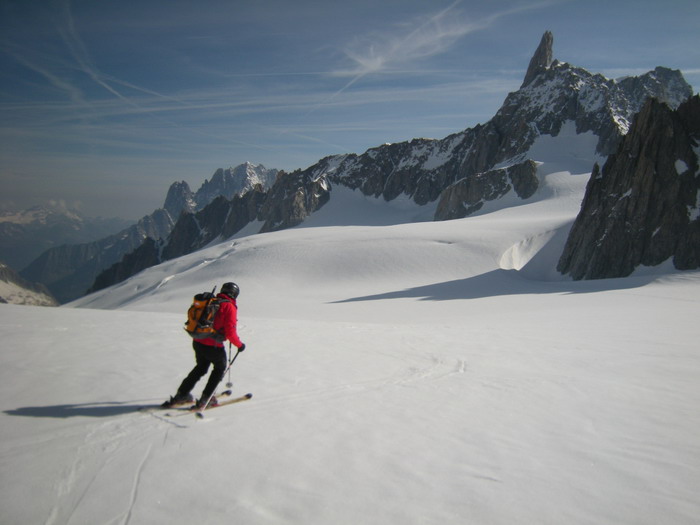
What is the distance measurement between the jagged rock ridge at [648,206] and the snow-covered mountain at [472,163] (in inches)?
1759

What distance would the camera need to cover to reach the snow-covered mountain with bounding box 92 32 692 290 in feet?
298

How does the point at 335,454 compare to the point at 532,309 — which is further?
the point at 532,309

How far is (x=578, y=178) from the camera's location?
7838cm

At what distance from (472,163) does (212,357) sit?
411 ft

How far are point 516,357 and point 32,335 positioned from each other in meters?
12.2

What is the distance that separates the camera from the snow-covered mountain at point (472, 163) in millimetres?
90812

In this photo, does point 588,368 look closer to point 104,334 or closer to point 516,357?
point 516,357

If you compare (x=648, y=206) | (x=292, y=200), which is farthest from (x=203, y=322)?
(x=292, y=200)

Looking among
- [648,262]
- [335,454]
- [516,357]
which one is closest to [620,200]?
[648,262]

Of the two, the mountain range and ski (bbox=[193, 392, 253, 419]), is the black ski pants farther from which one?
the mountain range

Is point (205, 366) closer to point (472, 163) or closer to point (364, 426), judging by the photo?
point (364, 426)

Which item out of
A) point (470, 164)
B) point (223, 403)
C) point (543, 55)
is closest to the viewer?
point (223, 403)

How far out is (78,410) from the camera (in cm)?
534

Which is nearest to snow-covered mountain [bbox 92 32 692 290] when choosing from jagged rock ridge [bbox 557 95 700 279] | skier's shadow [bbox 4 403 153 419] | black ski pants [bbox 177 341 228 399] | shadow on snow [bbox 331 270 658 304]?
jagged rock ridge [bbox 557 95 700 279]
